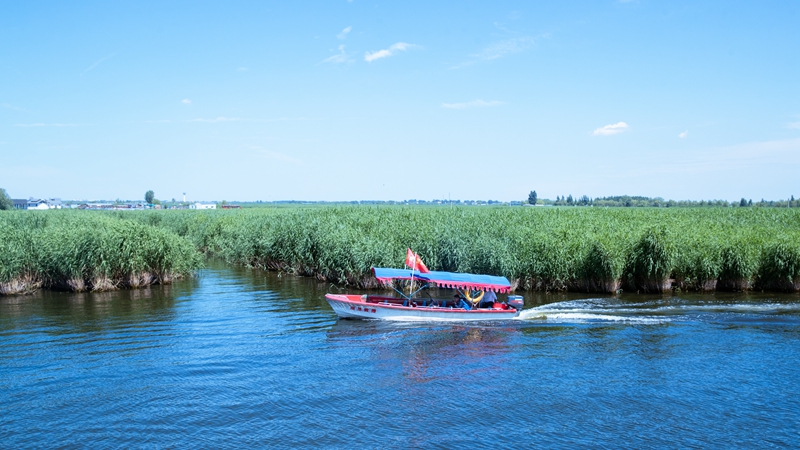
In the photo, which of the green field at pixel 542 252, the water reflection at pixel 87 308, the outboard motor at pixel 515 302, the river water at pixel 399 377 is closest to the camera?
the river water at pixel 399 377

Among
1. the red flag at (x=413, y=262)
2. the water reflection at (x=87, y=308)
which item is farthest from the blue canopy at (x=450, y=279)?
the water reflection at (x=87, y=308)

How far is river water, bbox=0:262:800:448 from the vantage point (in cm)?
1430

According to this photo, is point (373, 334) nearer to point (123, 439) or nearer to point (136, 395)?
point (136, 395)

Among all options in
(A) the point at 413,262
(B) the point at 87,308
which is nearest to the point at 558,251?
(A) the point at 413,262

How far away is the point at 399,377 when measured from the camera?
18328 mm

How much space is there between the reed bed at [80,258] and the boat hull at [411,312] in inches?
570

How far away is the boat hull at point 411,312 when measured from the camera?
25.4 m

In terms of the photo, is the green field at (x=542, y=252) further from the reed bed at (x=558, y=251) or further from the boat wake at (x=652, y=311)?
the boat wake at (x=652, y=311)

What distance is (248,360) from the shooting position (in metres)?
19.6

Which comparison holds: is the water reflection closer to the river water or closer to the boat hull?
the river water

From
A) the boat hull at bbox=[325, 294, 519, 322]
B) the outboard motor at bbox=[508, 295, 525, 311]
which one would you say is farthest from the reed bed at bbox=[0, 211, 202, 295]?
the outboard motor at bbox=[508, 295, 525, 311]

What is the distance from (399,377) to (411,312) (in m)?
7.10

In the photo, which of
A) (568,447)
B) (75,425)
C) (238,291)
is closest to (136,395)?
(75,425)

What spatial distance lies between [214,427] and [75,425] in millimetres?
3603
